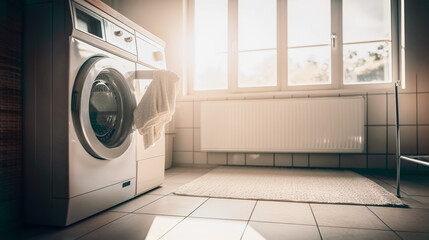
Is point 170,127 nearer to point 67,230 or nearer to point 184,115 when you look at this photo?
point 184,115

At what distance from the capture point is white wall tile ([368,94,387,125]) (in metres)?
2.38

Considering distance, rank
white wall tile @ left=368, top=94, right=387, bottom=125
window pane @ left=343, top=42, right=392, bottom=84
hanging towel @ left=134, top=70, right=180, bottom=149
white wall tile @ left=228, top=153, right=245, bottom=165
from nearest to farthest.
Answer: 1. hanging towel @ left=134, top=70, right=180, bottom=149
2. white wall tile @ left=368, top=94, right=387, bottom=125
3. window pane @ left=343, top=42, right=392, bottom=84
4. white wall tile @ left=228, top=153, right=245, bottom=165

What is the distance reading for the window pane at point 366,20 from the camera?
8.19 ft

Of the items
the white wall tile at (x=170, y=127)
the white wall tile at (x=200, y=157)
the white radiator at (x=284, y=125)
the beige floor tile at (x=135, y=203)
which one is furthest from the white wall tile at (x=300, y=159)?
the beige floor tile at (x=135, y=203)

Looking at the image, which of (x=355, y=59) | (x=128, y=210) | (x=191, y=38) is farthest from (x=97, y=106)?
(x=355, y=59)

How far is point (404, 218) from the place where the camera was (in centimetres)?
120

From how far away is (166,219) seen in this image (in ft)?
3.95

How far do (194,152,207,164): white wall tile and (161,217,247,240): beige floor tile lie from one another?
60.8 inches

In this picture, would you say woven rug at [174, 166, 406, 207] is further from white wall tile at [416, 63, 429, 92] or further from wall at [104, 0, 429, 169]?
white wall tile at [416, 63, 429, 92]

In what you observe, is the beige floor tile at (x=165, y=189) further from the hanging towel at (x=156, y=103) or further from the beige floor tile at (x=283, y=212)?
the beige floor tile at (x=283, y=212)

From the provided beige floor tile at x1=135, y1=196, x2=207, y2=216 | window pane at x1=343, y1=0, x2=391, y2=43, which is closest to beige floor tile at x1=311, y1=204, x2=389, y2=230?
beige floor tile at x1=135, y1=196, x2=207, y2=216

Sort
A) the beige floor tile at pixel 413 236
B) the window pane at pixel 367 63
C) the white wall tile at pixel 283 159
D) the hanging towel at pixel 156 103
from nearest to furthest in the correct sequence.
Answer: the beige floor tile at pixel 413 236 < the hanging towel at pixel 156 103 < the window pane at pixel 367 63 < the white wall tile at pixel 283 159

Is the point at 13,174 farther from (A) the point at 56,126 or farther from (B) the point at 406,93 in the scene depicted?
(B) the point at 406,93

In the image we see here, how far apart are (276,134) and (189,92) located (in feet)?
3.42
